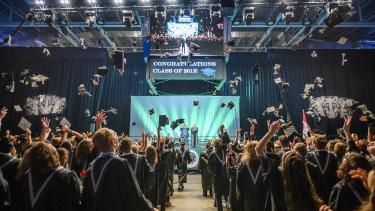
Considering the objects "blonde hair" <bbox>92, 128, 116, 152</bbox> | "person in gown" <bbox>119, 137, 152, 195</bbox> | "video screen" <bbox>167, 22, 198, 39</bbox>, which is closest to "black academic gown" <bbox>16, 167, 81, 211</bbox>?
"blonde hair" <bbox>92, 128, 116, 152</bbox>

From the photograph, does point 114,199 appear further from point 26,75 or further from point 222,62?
point 26,75

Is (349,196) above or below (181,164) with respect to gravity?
above

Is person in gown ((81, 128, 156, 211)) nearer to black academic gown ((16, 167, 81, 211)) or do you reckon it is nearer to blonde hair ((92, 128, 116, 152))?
blonde hair ((92, 128, 116, 152))

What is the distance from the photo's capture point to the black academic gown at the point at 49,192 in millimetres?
2520

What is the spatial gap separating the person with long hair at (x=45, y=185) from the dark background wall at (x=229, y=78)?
14690 mm

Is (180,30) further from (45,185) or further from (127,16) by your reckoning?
(45,185)

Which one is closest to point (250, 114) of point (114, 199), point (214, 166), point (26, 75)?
point (214, 166)

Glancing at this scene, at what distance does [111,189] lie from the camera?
2.77 meters

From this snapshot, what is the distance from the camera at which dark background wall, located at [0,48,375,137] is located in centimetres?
1691

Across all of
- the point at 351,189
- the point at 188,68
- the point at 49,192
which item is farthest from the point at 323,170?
the point at 188,68

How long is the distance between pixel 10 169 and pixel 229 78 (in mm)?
15182

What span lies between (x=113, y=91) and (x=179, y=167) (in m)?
8.89

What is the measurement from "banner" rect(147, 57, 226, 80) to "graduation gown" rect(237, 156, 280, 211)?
9.50 meters

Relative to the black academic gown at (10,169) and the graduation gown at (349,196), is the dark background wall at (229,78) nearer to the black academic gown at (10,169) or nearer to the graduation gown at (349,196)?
the black academic gown at (10,169)
